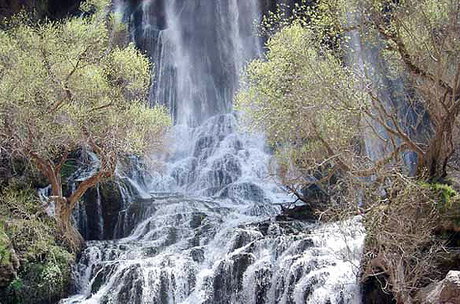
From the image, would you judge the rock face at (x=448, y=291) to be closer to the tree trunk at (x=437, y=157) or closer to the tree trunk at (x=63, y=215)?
the tree trunk at (x=437, y=157)

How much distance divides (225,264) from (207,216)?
15.9ft

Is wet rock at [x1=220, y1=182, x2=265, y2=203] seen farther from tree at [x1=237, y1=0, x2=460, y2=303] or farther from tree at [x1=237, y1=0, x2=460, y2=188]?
tree at [x1=237, y1=0, x2=460, y2=188]

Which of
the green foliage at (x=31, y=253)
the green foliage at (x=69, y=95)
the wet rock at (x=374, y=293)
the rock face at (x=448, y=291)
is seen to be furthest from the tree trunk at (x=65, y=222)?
the rock face at (x=448, y=291)

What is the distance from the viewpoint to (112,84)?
17.7 metres

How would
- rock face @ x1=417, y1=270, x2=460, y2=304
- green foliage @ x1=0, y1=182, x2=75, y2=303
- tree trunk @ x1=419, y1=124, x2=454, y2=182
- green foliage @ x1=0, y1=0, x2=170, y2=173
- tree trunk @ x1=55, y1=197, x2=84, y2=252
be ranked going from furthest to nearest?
1. tree trunk @ x1=55, y1=197, x2=84, y2=252
2. green foliage @ x1=0, y1=0, x2=170, y2=173
3. green foliage @ x1=0, y1=182, x2=75, y2=303
4. tree trunk @ x1=419, y1=124, x2=454, y2=182
5. rock face @ x1=417, y1=270, x2=460, y2=304

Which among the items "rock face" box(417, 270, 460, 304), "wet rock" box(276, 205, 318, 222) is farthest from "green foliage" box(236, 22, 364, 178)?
"rock face" box(417, 270, 460, 304)

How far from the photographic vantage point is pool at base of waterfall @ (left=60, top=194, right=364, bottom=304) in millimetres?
11547

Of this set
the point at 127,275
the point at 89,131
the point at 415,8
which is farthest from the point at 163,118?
the point at 415,8

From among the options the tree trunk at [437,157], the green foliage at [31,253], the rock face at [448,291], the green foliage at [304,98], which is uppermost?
the green foliage at [304,98]

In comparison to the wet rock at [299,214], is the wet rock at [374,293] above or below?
below

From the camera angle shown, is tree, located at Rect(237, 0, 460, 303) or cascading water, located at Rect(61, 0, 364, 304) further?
cascading water, located at Rect(61, 0, 364, 304)

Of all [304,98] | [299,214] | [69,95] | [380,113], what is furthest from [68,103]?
[380,113]

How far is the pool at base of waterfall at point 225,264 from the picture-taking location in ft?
37.9

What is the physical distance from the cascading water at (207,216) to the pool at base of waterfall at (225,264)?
0.10ft
